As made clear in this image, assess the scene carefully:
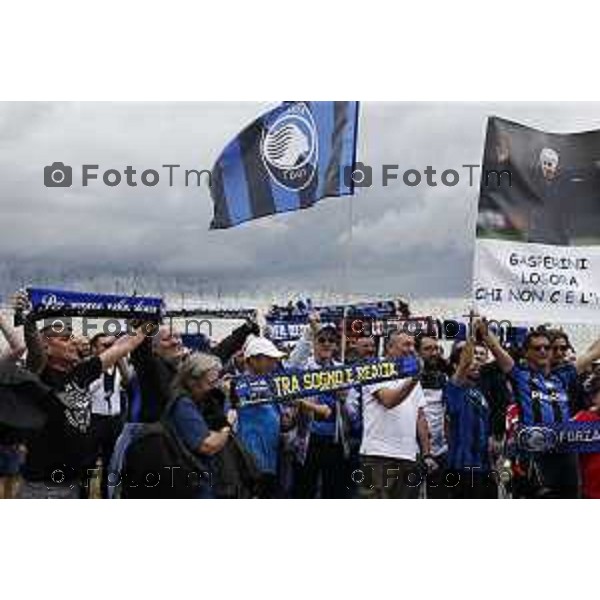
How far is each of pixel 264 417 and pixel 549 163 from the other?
5.64ft

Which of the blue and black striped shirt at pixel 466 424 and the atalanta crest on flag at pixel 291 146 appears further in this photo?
the blue and black striped shirt at pixel 466 424

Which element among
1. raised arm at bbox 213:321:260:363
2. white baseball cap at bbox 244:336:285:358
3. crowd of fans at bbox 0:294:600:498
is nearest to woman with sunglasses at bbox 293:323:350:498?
crowd of fans at bbox 0:294:600:498

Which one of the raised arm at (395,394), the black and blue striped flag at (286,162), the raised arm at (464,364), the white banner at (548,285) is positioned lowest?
the raised arm at (395,394)

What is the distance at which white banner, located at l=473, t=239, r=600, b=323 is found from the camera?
5129 mm

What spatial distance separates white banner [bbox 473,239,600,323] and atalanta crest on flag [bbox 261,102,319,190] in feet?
3.25

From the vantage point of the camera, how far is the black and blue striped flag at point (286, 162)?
500 centimetres

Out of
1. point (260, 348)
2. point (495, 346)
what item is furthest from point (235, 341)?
point (495, 346)

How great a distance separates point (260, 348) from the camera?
16.6 feet

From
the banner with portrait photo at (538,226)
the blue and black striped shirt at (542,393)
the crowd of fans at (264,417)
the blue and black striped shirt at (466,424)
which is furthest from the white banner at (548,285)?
the blue and black striped shirt at (466,424)

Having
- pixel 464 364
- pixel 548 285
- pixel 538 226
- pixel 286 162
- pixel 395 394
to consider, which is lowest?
pixel 395 394

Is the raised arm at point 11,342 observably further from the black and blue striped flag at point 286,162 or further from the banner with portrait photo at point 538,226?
the banner with portrait photo at point 538,226

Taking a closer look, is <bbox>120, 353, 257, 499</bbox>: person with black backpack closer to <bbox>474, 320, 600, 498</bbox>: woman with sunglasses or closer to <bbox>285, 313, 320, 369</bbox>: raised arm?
<bbox>285, 313, 320, 369</bbox>: raised arm

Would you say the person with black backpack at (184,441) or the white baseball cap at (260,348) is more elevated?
the white baseball cap at (260,348)

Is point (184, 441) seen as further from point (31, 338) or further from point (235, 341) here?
point (31, 338)
